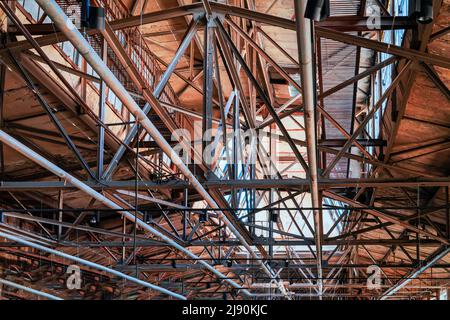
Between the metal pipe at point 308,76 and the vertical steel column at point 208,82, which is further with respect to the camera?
the vertical steel column at point 208,82

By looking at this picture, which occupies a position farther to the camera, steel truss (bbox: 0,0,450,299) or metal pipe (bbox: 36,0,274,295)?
steel truss (bbox: 0,0,450,299)

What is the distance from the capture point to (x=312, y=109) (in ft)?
26.2

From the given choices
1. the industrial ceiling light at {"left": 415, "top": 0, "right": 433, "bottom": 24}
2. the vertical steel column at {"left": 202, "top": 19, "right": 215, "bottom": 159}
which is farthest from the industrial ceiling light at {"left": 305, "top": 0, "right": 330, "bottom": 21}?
the vertical steel column at {"left": 202, "top": 19, "right": 215, "bottom": 159}

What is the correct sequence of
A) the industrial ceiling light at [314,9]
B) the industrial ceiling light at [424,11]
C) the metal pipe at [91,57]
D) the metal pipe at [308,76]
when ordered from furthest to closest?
the industrial ceiling light at [424,11] < the metal pipe at [308,76] < the metal pipe at [91,57] < the industrial ceiling light at [314,9]

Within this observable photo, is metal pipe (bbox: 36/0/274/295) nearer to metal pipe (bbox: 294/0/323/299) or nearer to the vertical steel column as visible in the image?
the vertical steel column

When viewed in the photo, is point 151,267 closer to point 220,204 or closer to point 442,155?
point 220,204

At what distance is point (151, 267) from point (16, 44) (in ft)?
43.8

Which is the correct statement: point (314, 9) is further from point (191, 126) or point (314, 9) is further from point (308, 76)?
point (191, 126)

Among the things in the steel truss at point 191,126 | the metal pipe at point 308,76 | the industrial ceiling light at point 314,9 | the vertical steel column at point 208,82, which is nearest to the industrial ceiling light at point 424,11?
the steel truss at point 191,126

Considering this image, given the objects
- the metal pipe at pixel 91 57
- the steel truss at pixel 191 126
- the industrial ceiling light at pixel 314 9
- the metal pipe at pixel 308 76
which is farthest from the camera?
the steel truss at pixel 191 126

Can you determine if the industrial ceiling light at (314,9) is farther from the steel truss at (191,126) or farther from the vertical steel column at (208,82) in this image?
Result: the vertical steel column at (208,82)

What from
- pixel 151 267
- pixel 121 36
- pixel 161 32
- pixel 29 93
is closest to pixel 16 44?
pixel 29 93

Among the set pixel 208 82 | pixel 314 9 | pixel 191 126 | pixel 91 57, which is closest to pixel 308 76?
pixel 314 9

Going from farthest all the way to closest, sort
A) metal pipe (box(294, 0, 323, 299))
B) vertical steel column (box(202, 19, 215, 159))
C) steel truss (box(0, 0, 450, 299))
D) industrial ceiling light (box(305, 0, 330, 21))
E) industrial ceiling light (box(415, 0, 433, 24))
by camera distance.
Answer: vertical steel column (box(202, 19, 215, 159)), steel truss (box(0, 0, 450, 299)), industrial ceiling light (box(415, 0, 433, 24)), metal pipe (box(294, 0, 323, 299)), industrial ceiling light (box(305, 0, 330, 21))
